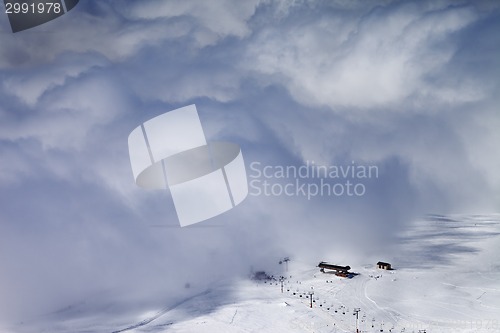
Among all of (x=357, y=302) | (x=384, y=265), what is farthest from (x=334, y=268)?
(x=357, y=302)

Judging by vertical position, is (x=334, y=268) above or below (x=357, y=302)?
above

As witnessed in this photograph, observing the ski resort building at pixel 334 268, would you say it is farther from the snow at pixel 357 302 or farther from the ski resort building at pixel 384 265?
the ski resort building at pixel 384 265

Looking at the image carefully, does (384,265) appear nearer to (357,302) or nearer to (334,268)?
(334,268)

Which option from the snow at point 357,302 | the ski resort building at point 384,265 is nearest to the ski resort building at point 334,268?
the snow at point 357,302

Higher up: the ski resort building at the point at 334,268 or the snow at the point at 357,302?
the ski resort building at the point at 334,268

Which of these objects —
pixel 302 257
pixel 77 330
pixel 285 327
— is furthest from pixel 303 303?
pixel 77 330

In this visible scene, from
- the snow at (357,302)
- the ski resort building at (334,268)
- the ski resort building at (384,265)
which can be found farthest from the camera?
the ski resort building at (384,265)

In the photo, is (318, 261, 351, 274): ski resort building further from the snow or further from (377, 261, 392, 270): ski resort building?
(377, 261, 392, 270): ski resort building

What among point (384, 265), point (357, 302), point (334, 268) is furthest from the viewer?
point (334, 268)
